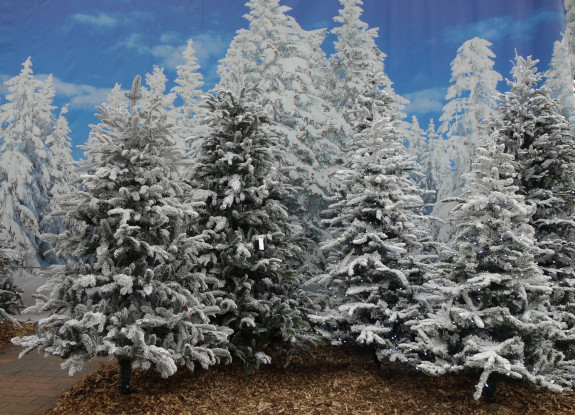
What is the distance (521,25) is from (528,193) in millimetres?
3829

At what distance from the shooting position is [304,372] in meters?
5.72

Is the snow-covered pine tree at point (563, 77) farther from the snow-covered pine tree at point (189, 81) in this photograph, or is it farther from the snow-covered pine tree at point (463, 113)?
the snow-covered pine tree at point (189, 81)

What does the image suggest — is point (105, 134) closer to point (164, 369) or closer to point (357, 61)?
point (164, 369)

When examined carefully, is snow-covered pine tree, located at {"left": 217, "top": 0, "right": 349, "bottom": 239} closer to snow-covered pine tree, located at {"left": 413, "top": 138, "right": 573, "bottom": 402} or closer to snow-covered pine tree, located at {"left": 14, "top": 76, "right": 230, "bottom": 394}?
snow-covered pine tree, located at {"left": 413, "top": 138, "right": 573, "bottom": 402}

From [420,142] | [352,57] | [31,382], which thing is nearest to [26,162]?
[31,382]

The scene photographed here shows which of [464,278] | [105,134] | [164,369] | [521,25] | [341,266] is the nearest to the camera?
[164,369]

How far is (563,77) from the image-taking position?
23.9 feet

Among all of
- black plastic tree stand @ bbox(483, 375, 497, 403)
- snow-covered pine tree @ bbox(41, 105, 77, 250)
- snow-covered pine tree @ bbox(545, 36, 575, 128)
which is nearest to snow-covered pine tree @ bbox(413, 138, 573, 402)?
black plastic tree stand @ bbox(483, 375, 497, 403)

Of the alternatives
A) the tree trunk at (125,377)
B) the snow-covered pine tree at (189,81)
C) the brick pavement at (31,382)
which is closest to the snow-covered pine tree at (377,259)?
the tree trunk at (125,377)

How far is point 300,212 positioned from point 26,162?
6.26 meters

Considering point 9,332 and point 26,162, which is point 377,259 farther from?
point 26,162

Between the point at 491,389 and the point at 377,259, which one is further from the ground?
the point at 377,259

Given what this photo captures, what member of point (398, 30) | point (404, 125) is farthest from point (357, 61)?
point (404, 125)

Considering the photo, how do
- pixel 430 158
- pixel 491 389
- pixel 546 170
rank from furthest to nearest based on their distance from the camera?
pixel 430 158, pixel 546 170, pixel 491 389
